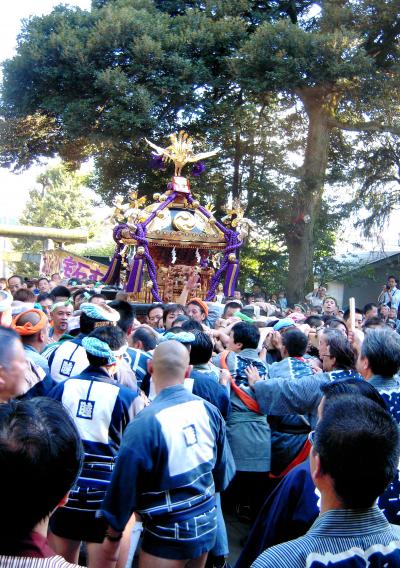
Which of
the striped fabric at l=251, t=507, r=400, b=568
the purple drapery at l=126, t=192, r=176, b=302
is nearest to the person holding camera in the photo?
the purple drapery at l=126, t=192, r=176, b=302

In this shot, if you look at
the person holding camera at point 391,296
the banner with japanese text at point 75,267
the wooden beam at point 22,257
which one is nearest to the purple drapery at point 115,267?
the banner with japanese text at point 75,267

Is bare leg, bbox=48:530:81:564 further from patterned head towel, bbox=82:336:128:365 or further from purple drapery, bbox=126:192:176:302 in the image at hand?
purple drapery, bbox=126:192:176:302

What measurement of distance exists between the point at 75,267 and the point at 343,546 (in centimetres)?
1574

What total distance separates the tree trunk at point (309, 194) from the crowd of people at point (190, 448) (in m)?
11.8

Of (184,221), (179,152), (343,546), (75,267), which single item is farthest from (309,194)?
(343,546)

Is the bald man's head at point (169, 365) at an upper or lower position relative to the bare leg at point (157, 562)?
upper

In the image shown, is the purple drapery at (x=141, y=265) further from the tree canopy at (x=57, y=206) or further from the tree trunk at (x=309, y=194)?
the tree canopy at (x=57, y=206)

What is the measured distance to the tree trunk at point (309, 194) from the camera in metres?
17.1

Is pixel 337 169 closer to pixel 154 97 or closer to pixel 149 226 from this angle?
pixel 154 97

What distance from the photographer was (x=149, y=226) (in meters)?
12.2

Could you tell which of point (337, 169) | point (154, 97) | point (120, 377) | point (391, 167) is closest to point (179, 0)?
point (154, 97)

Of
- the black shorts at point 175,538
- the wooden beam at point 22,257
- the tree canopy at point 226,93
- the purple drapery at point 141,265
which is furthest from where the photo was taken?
the wooden beam at point 22,257

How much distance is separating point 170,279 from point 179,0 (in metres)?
10.8

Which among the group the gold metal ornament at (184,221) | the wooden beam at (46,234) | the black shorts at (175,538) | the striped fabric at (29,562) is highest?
the gold metal ornament at (184,221)
